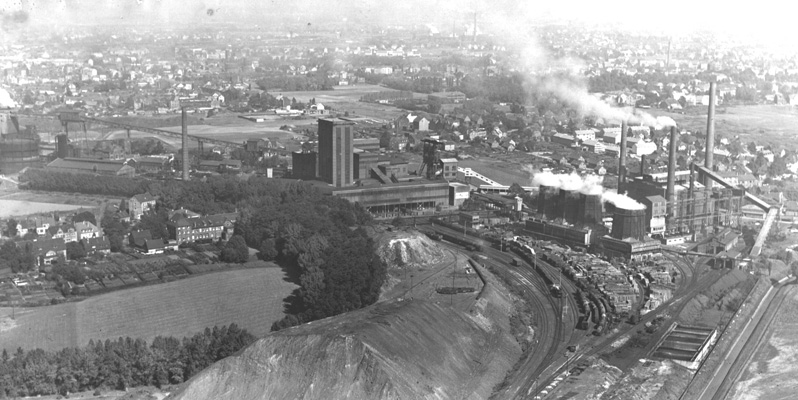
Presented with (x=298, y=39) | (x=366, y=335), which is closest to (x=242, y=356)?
(x=366, y=335)

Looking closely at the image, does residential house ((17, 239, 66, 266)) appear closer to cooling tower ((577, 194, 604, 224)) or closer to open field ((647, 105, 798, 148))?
cooling tower ((577, 194, 604, 224))

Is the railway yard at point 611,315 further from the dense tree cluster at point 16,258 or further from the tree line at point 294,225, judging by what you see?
the dense tree cluster at point 16,258

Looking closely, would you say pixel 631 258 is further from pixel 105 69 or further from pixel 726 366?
pixel 105 69

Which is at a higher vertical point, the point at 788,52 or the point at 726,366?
the point at 788,52

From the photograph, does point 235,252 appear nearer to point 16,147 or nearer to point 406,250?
point 406,250

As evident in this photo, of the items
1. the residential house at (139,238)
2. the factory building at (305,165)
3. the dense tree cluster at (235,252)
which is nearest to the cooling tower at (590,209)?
the dense tree cluster at (235,252)

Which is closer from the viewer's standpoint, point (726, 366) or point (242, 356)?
point (242, 356)

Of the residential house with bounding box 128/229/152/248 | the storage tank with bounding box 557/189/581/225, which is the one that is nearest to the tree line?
the residential house with bounding box 128/229/152/248
